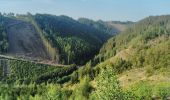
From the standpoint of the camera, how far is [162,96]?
15050cm

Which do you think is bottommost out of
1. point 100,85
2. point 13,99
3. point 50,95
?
point 13,99

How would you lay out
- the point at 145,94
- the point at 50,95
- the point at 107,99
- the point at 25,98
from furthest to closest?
the point at 25,98 → the point at 145,94 → the point at 50,95 → the point at 107,99

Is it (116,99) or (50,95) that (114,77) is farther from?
(50,95)

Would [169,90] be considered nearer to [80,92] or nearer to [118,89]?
[80,92]

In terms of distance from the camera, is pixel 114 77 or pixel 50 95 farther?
pixel 50 95

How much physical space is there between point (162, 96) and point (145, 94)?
6.69 metres

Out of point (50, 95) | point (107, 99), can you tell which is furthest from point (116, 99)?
point (50, 95)

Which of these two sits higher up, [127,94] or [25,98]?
[127,94]

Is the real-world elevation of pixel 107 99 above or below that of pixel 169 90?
above

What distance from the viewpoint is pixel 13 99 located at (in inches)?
7608

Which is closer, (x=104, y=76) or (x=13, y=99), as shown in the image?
(x=104, y=76)

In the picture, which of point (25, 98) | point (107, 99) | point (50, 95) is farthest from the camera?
point (25, 98)

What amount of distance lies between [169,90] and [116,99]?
10662cm

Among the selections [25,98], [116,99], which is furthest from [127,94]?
[25,98]
